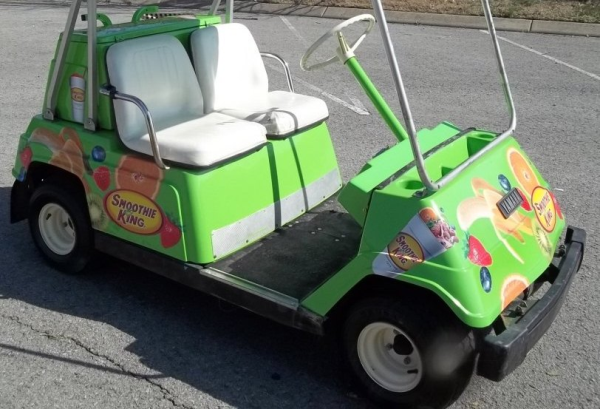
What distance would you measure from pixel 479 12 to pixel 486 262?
8.00 meters

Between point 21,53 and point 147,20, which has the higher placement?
point 147,20

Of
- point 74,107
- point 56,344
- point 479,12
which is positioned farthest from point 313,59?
point 56,344

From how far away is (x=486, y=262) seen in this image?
2.88 metres

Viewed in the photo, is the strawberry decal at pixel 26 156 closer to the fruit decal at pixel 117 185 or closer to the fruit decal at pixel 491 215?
the fruit decal at pixel 117 185

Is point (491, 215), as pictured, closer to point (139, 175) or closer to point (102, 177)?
point (139, 175)

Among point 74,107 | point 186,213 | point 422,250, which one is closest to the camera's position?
point 422,250

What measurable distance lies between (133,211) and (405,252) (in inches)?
56.8

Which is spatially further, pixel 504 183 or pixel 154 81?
pixel 154 81

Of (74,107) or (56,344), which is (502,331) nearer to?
(56,344)

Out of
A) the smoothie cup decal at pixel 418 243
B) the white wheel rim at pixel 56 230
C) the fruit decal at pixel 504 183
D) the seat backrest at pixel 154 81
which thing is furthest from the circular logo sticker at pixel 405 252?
the white wheel rim at pixel 56 230

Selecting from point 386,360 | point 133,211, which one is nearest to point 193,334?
point 133,211

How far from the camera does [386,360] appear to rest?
3.06 metres

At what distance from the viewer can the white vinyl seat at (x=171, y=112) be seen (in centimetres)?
349

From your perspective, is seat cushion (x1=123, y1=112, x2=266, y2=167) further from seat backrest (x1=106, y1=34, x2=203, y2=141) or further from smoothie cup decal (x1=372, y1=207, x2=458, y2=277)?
smoothie cup decal (x1=372, y1=207, x2=458, y2=277)
